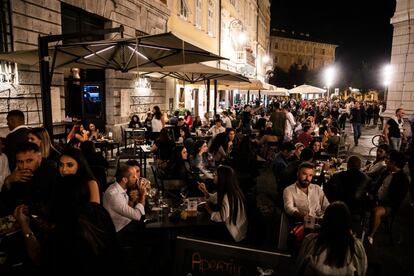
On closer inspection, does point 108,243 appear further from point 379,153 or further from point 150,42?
point 379,153

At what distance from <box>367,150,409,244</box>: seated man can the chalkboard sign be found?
3.22m

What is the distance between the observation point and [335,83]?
66875mm

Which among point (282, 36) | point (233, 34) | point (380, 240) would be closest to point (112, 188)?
point (380, 240)

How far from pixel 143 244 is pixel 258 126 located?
10330 mm

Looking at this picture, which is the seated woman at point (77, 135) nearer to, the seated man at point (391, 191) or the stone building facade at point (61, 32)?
the stone building facade at point (61, 32)

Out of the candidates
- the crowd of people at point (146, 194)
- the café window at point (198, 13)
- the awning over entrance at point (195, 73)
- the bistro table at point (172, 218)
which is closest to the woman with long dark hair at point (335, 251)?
the crowd of people at point (146, 194)

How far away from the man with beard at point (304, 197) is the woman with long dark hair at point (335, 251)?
1.66 m

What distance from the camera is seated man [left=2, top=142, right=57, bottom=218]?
12.1ft

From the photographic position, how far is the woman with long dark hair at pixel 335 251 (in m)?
2.67

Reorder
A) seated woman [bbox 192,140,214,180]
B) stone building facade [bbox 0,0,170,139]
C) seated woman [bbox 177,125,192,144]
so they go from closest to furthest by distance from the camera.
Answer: seated woman [bbox 192,140,214,180]
stone building facade [bbox 0,0,170,139]
seated woman [bbox 177,125,192,144]

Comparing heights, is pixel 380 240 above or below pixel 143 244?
below

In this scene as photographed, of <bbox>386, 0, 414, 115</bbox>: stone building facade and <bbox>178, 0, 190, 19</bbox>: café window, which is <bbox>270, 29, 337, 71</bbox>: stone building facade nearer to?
<bbox>178, 0, 190, 19</bbox>: café window

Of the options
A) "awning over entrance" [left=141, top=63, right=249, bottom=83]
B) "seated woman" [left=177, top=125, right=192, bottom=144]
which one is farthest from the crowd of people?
"awning over entrance" [left=141, top=63, right=249, bottom=83]

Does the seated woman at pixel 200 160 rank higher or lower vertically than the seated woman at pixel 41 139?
lower
